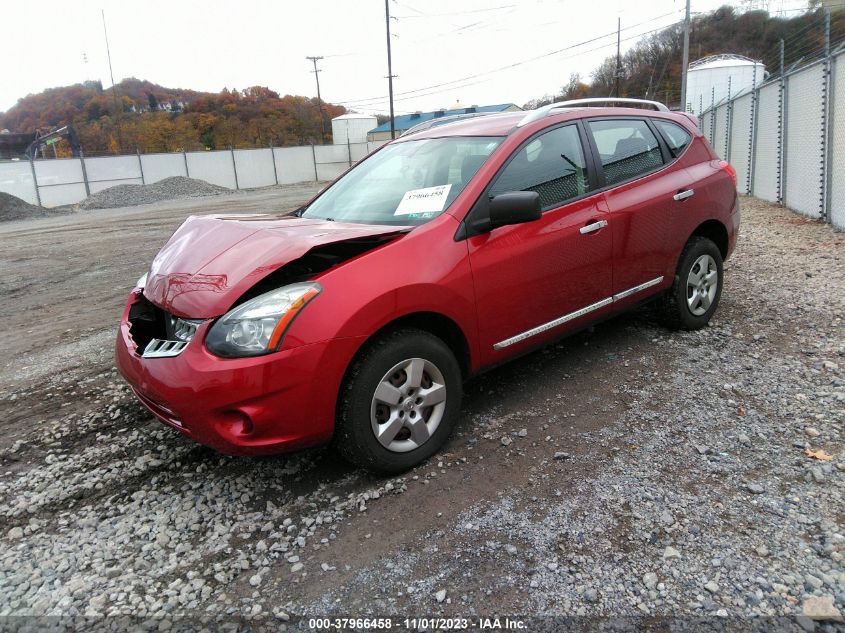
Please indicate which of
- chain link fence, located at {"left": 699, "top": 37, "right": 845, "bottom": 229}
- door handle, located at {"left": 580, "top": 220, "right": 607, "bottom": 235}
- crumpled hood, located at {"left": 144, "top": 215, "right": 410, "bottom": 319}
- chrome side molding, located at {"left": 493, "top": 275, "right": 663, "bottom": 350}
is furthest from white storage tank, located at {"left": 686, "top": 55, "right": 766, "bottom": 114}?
crumpled hood, located at {"left": 144, "top": 215, "right": 410, "bottom": 319}

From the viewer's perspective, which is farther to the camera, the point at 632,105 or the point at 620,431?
the point at 632,105

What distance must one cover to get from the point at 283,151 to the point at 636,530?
4573 centimetres

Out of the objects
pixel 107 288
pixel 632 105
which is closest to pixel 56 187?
pixel 107 288

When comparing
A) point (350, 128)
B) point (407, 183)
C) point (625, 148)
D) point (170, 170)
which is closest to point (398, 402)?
point (407, 183)

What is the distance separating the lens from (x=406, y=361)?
3002 mm

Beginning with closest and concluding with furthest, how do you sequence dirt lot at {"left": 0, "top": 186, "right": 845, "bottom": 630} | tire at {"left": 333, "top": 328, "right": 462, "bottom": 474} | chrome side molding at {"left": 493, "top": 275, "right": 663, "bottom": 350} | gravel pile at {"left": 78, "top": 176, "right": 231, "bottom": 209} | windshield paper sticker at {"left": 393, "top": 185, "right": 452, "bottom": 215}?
dirt lot at {"left": 0, "top": 186, "right": 845, "bottom": 630} → tire at {"left": 333, "top": 328, "right": 462, "bottom": 474} → windshield paper sticker at {"left": 393, "top": 185, "right": 452, "bottom": 215} → chrome side molding at {"left": 493, "top": 275, "right": 663, "bottom": 350} → gravel pile at {"left": 78, "top": 176, "right": 231, "bottom": 209}

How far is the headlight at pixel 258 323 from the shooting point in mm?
2705

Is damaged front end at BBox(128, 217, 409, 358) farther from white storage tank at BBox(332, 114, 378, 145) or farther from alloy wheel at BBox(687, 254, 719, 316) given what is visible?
white storage tank at BBox(332, 114, 378, 145)

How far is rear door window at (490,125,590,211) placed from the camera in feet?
11.9

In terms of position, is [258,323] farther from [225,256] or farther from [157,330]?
[157,330]

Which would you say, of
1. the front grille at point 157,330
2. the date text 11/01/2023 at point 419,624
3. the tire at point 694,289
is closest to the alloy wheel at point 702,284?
the tire at point 694,289

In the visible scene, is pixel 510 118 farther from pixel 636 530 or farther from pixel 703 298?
pixel 636 530

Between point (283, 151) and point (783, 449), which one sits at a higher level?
point (283, 151)

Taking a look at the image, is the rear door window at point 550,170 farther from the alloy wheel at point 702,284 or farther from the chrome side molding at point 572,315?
the alloy wheel at point 702,284
